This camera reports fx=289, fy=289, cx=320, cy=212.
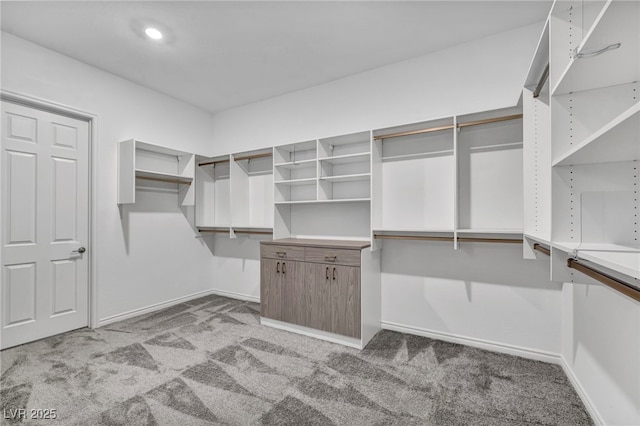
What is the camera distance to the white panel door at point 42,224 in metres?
2.68

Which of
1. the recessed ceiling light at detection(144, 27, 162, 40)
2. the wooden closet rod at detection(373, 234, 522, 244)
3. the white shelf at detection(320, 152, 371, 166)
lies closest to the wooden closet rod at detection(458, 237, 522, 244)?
the wooden closet rod at detection(373, 234, 522, 244)

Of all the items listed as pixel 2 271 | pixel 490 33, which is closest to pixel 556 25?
pixel 490 33

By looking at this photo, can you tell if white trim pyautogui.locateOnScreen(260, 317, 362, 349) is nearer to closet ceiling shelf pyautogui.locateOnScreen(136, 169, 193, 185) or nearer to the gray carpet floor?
the gray carpet floor

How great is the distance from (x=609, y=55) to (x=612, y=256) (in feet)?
2.58

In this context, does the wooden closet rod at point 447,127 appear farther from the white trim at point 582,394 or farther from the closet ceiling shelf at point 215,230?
the closet ceiling shelf at point 215,230

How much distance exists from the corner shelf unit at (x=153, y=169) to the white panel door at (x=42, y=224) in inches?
14.1

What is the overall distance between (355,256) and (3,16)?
3.64 meters

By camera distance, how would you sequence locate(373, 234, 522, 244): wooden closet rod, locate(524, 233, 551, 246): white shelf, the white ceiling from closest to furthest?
locate(524, 233, 551, 246): white shelf → the white ceiling → locate(373, 234, 522, 244): wooden closet rod

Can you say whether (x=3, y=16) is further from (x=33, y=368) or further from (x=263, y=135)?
(x=33, y=368)

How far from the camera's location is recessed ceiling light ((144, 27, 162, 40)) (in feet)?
8.46

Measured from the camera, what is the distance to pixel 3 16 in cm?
241

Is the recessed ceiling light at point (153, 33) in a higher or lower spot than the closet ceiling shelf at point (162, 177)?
higher

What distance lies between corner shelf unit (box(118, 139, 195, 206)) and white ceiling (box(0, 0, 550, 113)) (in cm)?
87

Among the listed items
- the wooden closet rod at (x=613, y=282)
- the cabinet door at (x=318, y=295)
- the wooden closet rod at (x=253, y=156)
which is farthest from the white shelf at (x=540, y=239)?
the wooden closet rod at (x=253, y=156)
